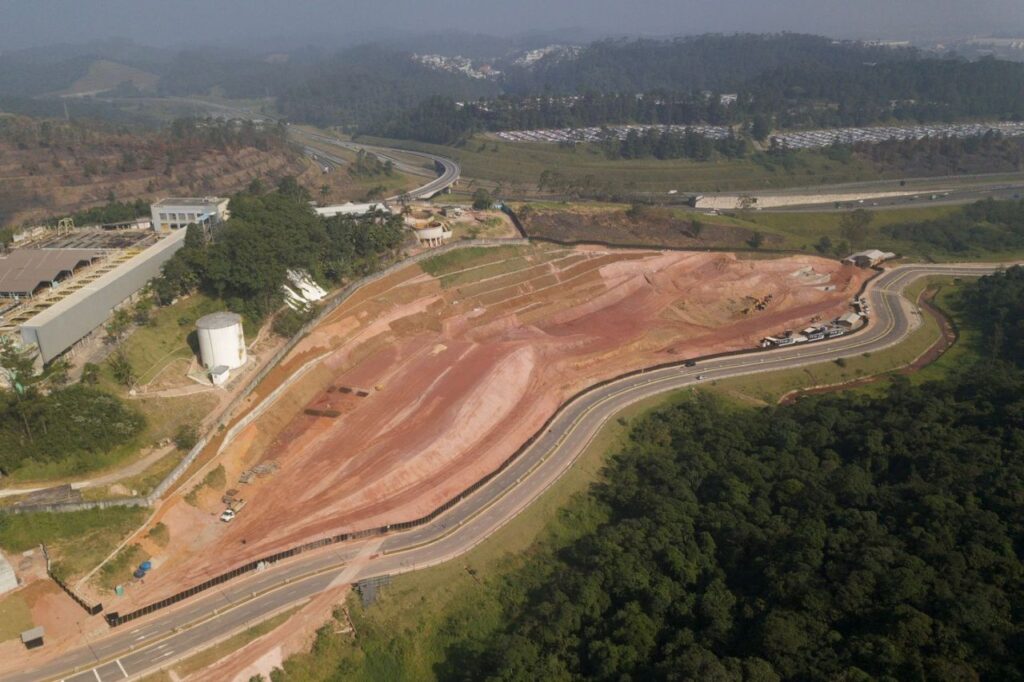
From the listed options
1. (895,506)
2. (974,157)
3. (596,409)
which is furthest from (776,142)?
(895,506)

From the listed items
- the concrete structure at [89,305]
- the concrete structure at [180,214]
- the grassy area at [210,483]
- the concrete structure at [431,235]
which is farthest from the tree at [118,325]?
the concrete structure at [431,235]

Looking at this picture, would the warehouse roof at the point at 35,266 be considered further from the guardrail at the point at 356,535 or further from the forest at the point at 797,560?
the forest at the point at 797,560

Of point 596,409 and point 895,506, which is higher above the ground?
point 895,506

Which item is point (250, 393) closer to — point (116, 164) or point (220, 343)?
point (220, 343)

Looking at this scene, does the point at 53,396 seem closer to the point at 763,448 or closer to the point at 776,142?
the point at 763,448

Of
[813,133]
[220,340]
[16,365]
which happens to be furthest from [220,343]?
[813,133]

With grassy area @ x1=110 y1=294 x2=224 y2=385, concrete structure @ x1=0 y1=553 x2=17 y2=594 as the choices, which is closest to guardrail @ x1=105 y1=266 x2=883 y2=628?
concrete structure @ x1=0 y1=553 x2=17 y2=594
